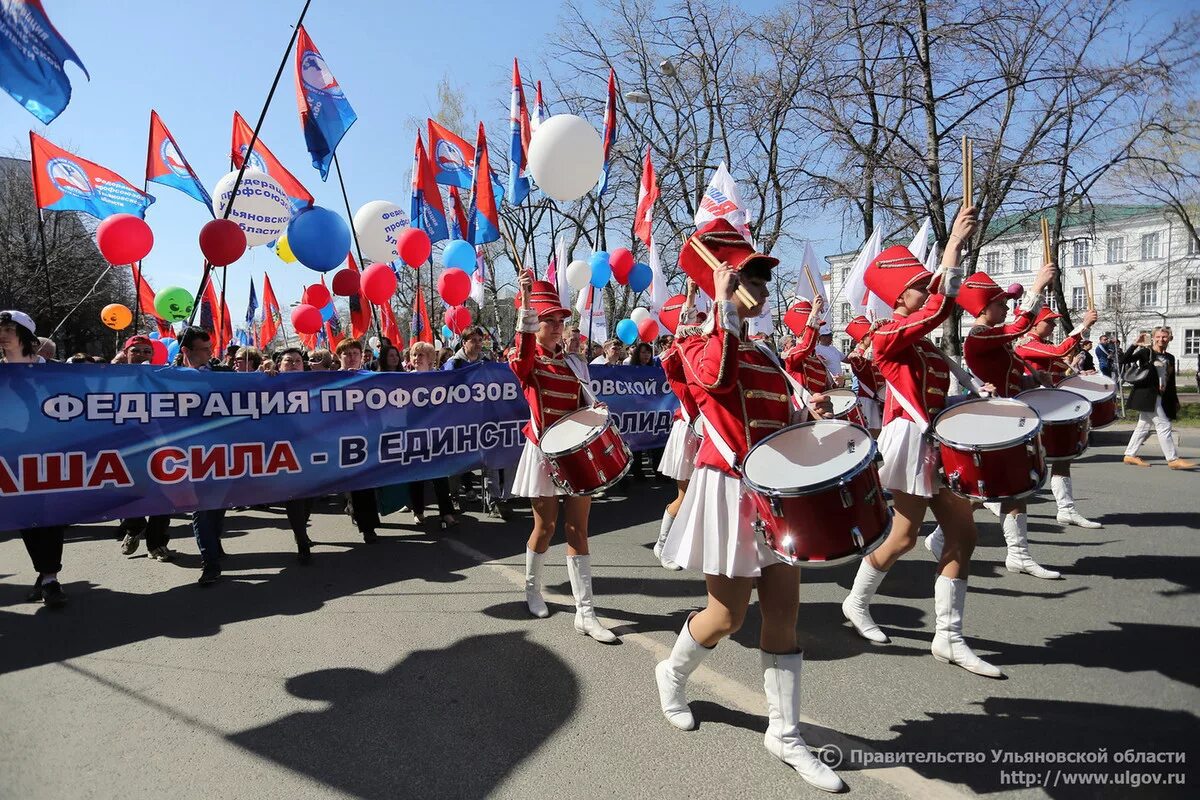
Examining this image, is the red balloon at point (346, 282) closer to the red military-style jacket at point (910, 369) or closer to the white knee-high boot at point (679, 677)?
the red military-style jacket at point (910, 369)

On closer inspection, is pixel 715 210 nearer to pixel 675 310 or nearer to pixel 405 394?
pixel 675 310

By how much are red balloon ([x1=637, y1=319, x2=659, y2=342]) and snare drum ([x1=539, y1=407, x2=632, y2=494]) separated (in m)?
7.97

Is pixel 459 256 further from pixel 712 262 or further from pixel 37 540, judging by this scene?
pixel 712 262

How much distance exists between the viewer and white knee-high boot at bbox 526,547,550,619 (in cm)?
460

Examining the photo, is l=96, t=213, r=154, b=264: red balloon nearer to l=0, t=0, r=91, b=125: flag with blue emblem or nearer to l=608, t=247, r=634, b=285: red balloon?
l=0, t=0, r=91, b=125: flag with blue emblem

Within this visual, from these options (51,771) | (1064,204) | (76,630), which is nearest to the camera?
(51,771)

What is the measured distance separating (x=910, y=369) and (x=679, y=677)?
2234mm

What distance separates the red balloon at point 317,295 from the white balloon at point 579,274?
17.9 ft

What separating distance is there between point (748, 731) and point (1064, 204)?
16.5 m

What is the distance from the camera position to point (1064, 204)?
599 inches

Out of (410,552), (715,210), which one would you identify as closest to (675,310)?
(715,210)

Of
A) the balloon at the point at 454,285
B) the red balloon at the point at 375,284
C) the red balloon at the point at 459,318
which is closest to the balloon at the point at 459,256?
the balloon at the point at 454,285

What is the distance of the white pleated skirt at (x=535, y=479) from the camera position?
14.4 ft

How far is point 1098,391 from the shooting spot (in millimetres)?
6188
